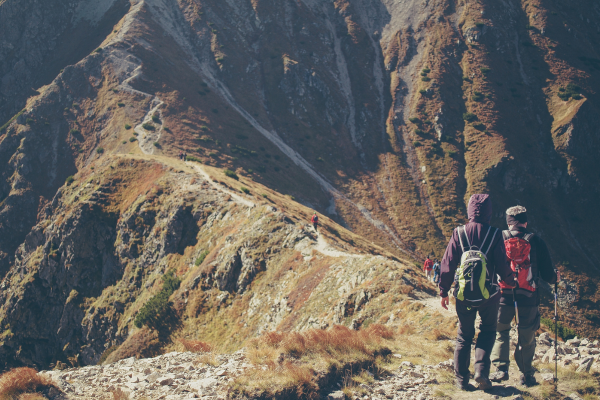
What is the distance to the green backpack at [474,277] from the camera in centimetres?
760

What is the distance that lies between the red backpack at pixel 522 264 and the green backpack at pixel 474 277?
887 millimetres

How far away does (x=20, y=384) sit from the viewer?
8.38 meters

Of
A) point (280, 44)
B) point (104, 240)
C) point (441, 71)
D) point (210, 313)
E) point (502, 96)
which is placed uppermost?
point (280, 44)

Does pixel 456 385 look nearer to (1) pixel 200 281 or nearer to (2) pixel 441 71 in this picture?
(1) pixel 200 281

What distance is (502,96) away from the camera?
321 feet

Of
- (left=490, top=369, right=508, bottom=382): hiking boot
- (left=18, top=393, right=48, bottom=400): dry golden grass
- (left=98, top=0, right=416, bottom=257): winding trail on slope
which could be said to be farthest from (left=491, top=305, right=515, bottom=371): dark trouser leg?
(left=98, top=0, right=416, bottom=257): winding trail on slope

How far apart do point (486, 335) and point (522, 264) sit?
64.8 inches

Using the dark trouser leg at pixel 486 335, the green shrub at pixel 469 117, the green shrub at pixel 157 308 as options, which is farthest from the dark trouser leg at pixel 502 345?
the green shrub at pixel 469 117

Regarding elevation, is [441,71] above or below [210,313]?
above

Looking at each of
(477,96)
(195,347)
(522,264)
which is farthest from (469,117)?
(195,347)

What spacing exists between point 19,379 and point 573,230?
3619 inches

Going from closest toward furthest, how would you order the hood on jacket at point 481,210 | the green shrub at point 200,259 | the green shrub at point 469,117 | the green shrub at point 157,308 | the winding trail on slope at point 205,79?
the hood on jacket at point 481,210 → the green shrub at point 157,308 → the green shrub at point 200,259 → the winding trail on slope at point 205,79 → the green shrub at point 469,117

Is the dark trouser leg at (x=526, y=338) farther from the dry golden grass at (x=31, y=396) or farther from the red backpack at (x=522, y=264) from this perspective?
the dry golden grass at (x=31, y=396)

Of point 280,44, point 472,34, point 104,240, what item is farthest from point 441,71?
point 104,240
